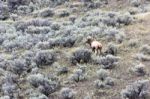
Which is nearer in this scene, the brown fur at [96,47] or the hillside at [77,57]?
the hillside at [77,57]

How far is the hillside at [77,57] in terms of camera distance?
15141mm

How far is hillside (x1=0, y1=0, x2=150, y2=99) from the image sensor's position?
15141 millimetres

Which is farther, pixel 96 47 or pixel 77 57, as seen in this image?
pixel 96 47

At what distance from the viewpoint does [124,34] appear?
2072 cm

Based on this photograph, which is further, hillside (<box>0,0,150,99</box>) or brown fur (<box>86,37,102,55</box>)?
brown fur (<box>86,37,102,55</box>)

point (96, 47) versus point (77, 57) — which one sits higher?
point (96, 47)

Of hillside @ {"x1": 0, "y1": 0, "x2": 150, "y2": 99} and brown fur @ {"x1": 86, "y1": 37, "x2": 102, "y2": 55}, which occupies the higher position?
brown fur @ {"x1": 86, "y1": 37, "x2": 102, "y2": 55}

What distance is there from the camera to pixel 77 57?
57.9 feet

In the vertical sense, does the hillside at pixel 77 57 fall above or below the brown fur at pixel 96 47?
below

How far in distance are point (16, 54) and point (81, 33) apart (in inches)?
148

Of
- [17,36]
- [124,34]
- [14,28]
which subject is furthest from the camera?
[14,28]

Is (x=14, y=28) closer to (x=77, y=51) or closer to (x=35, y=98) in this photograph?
(x=77, y=51)

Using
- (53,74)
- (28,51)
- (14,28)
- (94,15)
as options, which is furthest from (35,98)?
(94,15)

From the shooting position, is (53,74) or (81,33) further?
(81,33)
